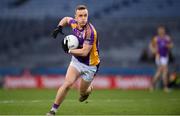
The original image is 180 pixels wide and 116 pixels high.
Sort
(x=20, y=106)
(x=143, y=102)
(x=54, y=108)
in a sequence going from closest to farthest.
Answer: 1. (x=54, y=108)
2. (x=20, y=106)
3. (x=143, y=102)

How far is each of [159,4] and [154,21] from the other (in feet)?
2.56

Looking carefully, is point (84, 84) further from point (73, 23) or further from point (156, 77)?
point (156, 77)

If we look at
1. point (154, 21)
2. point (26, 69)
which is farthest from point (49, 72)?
point (154, 21)

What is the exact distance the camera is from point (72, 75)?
1251cm

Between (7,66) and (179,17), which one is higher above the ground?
(179,17)

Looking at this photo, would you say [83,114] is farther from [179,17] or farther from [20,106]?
[179,17]

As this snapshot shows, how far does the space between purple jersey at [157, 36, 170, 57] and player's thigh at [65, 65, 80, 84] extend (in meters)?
10.7

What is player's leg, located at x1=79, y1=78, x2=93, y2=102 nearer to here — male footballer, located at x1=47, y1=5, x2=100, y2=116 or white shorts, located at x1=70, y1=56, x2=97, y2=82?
male footballer, located at x1=47, y1=5, x2=100, y2=116

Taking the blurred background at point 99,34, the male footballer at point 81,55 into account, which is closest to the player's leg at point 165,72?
the blurred background at point 99,34

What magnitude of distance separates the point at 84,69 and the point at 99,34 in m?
12.7

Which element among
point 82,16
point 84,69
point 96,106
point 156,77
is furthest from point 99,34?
point 82,16

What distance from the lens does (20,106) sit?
15203 mm

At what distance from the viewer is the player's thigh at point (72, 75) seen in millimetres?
12333

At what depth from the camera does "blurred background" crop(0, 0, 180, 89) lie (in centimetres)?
2516
